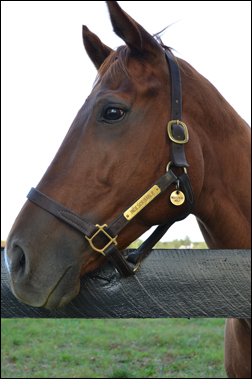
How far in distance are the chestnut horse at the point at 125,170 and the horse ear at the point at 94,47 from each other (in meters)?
0.01

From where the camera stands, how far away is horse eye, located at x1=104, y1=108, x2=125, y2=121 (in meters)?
1.63

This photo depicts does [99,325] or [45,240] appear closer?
[45,240]

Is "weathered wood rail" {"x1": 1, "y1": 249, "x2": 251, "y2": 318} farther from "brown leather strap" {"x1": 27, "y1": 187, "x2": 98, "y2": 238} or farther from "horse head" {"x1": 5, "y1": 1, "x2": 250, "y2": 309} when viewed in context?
"brown leather strap" {"x1": 27, "y1": 187, "x2": 98, "y2": 238}

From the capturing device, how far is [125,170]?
157 cm

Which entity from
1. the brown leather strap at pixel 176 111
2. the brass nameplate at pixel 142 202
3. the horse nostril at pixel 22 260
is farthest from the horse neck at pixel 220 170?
the horse nostril at pixel 22 260

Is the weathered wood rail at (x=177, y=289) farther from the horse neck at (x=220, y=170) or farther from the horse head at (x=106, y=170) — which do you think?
the horse neck at (x=220, y=170)

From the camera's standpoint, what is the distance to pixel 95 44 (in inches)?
81.9

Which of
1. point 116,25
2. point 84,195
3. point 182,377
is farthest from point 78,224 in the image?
point 182,377

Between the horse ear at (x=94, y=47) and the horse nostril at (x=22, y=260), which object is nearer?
the horse nostril at (x=22, y=260)

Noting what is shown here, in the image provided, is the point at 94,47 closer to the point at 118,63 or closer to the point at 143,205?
the point at 118,63

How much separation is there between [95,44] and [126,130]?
0.81 metres

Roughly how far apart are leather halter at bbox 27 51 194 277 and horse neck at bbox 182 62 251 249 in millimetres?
168

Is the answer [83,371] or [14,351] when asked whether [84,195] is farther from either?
[14,351]

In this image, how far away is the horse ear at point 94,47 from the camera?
2039mm
